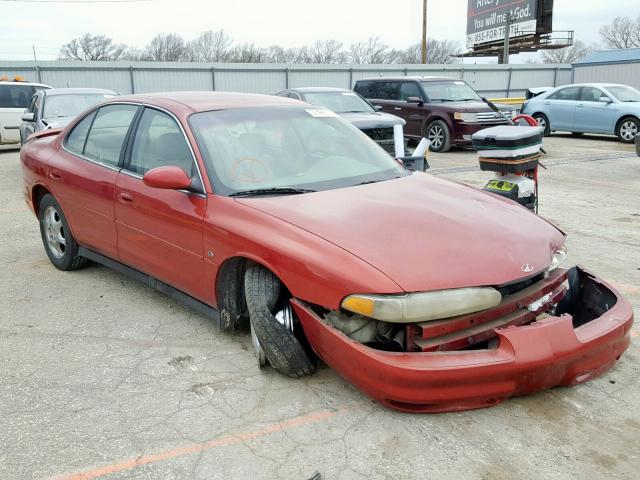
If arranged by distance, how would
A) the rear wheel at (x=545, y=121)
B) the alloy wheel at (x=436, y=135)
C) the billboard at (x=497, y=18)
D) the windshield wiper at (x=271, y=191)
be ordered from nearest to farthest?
the windshield wiper at (x=271, y=191)
the alloy wheel at (x=436, y=135)
the rear wheel at (x=545, y=121)
the billboard at (x=497, y=18)

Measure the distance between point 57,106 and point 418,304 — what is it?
33.6ft

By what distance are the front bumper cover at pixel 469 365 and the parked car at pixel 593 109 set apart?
14.2m

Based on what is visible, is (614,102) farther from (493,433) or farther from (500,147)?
(493,433)

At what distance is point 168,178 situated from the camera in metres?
3.47

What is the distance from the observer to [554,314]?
3.34m

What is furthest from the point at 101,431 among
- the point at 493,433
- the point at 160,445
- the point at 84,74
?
the point at 84,74

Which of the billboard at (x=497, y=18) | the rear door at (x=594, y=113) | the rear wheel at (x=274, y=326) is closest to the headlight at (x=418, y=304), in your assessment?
the rear wheel at (x=274, y=326)

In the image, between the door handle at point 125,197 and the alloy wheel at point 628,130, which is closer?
the door handle at point 125,197

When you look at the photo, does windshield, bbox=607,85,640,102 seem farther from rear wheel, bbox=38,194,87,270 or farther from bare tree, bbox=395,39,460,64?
bare tree, bbox=395,39,460,64

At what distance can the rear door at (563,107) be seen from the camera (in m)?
16.2

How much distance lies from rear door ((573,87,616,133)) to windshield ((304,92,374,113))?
298 inches

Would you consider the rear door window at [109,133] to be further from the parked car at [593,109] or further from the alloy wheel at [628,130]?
the alloy wheel at [628,130]

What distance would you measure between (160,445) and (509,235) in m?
2.01

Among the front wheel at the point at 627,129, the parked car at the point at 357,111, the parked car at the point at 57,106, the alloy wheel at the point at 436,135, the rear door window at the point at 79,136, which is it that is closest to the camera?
the rear door window at the point at 79,136
